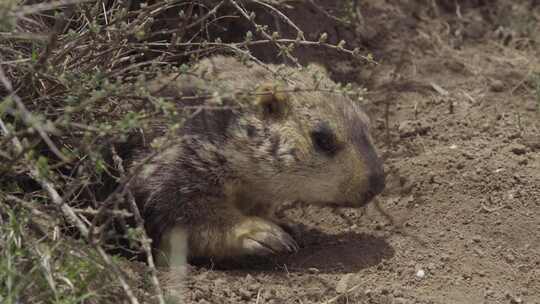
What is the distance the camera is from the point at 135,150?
189 inches

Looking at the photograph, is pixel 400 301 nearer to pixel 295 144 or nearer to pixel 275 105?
pixel 295 144

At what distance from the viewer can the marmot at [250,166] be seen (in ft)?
15.6

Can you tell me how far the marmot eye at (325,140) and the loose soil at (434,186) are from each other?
2.33 ft

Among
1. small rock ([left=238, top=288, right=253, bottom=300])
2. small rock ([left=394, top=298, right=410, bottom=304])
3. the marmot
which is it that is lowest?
small rock ([left=238, top=288, right=253, bottom=300])

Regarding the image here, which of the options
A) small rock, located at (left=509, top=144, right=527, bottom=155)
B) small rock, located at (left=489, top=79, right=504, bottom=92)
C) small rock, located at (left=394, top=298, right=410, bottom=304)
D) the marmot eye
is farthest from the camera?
small rock, located at (left=489, top=79, right=504, bottom=92)

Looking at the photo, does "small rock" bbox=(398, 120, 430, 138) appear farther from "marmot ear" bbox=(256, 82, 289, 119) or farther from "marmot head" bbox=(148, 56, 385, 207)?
"marmot ear" bbox=(256, 82, 289, 119)

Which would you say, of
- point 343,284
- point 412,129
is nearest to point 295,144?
point 343,284

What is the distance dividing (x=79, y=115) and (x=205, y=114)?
87cm

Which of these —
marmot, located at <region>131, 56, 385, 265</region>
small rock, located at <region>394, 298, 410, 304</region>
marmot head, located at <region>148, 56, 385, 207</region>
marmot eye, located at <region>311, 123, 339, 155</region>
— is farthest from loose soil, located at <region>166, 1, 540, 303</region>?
marmot eye, located at <region>311, 123, 339, 155</region>

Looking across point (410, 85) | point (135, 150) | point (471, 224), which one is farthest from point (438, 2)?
point (135, 150)

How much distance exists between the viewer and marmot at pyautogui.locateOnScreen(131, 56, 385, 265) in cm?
474

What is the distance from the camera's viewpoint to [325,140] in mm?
4734

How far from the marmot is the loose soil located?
258 mm

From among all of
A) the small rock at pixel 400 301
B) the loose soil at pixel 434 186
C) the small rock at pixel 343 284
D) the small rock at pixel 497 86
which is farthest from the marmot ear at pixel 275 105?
the small rock at pixel 497 86
